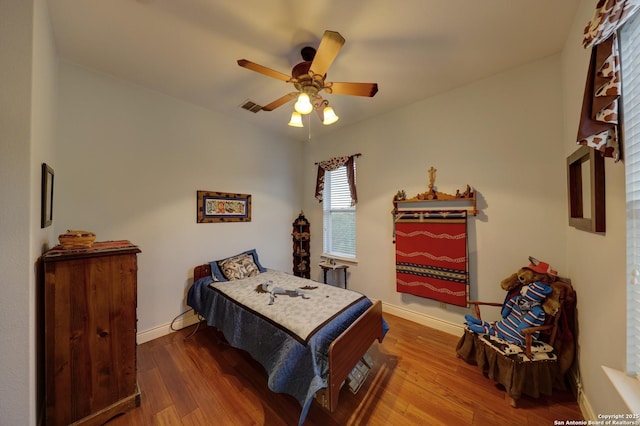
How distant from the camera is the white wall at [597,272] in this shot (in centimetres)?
107

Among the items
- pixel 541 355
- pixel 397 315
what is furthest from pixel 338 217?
pixel 541 355

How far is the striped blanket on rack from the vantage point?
7.72 ft

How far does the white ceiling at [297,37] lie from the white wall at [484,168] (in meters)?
0.29

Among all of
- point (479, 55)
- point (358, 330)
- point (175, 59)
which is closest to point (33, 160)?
Answer: point (175, 59)

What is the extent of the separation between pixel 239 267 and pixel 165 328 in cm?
102

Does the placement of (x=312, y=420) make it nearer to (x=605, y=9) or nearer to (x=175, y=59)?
(x=605, y=9)

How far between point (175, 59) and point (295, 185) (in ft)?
7.88

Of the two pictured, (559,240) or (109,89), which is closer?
(559,240)

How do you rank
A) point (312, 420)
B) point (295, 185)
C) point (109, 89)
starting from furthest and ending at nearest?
point (295, 185)
point (109, 89)
point (312, 420)

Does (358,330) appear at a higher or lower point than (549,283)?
lower

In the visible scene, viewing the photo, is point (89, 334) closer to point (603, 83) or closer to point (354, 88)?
point (354, 88)

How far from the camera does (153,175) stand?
2453mm

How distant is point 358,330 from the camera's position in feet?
5.51

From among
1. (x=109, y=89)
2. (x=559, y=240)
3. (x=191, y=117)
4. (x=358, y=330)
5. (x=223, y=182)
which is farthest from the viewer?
(x=223, y=182)
